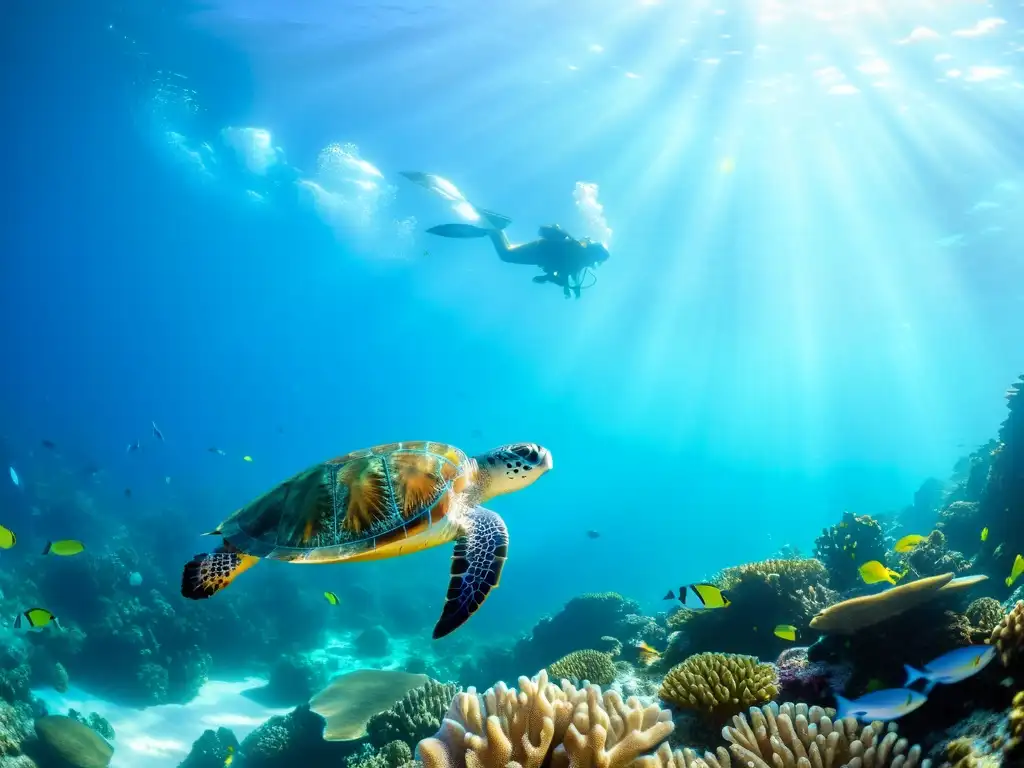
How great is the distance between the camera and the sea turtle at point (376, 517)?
10.8 ft

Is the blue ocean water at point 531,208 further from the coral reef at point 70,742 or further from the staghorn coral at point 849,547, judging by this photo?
the staghorn coral at point 849,547

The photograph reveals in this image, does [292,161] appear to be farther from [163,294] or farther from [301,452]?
[301,452]

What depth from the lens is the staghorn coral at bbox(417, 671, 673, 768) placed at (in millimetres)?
2299

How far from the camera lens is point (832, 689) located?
11.4 feet

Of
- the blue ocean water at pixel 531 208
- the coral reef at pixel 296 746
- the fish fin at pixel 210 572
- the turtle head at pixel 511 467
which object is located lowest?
the coral reef at pixel 296 746

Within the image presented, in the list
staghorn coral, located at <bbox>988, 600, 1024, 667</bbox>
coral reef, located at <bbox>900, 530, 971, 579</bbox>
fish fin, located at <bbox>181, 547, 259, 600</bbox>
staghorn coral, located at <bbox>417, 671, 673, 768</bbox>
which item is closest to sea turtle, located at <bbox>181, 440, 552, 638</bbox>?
fish fin, located at <bbox>181, 547, 259, 600</bbox>

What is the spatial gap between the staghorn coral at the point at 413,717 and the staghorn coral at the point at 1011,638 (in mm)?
5214

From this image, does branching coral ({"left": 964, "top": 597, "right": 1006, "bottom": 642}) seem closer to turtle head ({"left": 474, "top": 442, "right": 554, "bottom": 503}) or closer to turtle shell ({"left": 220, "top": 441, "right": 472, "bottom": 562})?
turtle head ({"left": 474, "top": 442, "right": 554, "bottom": 503})

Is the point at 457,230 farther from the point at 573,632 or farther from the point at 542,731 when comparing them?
the point at 542,731

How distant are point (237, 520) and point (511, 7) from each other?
21026mm

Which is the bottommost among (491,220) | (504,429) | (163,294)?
(491,220)

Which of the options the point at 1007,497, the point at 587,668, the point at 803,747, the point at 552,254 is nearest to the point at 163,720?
the point at 587,668

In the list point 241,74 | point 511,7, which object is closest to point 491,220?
point 511,7

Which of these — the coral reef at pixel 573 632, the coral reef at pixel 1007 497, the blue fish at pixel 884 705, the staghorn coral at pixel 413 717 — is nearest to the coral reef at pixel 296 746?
the staghorn coral at pixel 413 717
